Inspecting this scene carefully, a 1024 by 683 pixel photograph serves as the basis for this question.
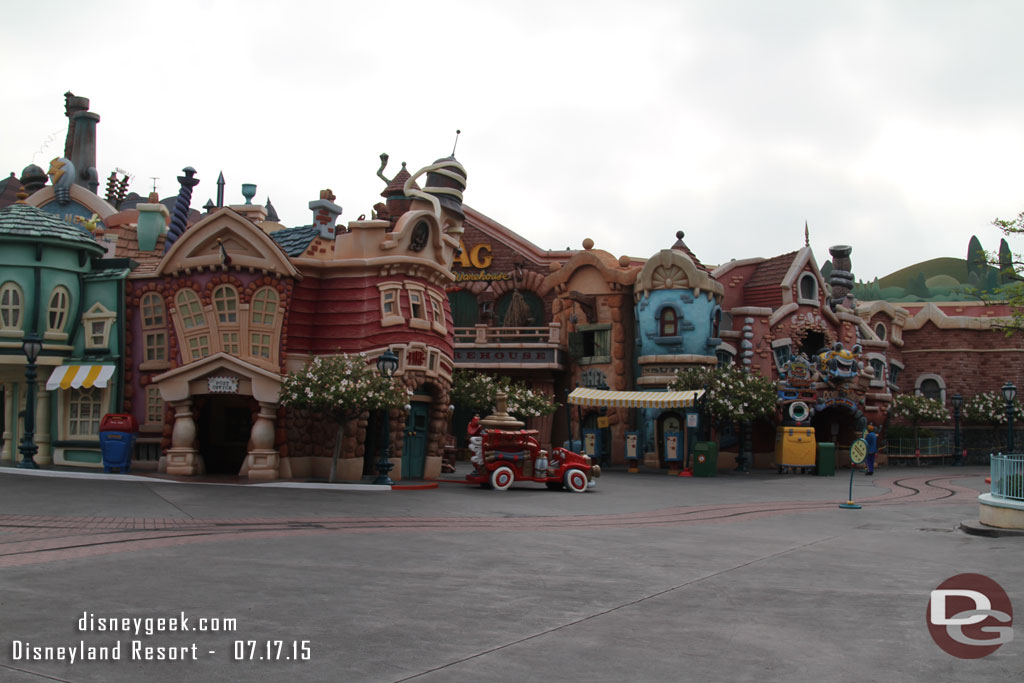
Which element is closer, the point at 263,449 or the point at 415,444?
the point at 263,449

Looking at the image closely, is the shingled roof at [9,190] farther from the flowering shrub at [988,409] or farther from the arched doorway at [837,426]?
the flowering shrub at [988,409]

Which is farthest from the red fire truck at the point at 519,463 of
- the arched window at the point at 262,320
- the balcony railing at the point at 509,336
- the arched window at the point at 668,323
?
the balcony railing at the point at 509,336

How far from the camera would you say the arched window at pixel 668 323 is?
1423 inches

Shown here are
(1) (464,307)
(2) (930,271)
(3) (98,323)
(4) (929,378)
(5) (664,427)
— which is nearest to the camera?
(3) (98,323)

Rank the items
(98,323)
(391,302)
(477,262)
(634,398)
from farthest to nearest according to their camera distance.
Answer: (477,262) < (634,398) < (98,323) < (391,302)

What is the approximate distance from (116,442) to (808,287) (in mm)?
29714

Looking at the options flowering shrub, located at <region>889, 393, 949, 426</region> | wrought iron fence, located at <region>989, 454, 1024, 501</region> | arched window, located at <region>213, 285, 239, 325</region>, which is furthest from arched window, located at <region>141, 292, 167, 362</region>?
flowering shrub, located at <region>889, 393, 949, 426</region>

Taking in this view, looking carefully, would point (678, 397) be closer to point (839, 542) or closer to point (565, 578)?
point (839, 542)

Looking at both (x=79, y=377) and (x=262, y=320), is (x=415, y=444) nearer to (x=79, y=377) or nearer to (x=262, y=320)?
(x=262, y=320)

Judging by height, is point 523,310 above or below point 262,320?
above

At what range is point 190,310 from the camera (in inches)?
910

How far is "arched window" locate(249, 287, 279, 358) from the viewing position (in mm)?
22922

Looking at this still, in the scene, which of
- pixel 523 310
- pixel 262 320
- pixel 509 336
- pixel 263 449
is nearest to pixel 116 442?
pixel 263 449

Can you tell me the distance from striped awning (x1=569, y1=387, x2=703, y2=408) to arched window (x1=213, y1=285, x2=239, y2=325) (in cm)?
1637
